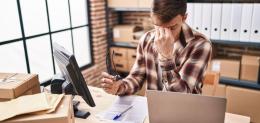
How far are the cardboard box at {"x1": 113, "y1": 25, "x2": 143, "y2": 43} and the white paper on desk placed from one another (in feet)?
5.63

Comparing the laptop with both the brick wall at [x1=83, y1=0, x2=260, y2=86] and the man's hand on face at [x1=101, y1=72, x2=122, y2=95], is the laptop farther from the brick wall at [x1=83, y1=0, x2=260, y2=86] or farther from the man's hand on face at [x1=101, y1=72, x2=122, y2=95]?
the brick wall at [x1=83, y1=0, x2=260, y2=86]

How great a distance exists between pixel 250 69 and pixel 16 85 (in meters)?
2.30

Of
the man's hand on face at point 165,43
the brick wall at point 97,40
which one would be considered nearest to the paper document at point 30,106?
the man's hand on face at point 165,43

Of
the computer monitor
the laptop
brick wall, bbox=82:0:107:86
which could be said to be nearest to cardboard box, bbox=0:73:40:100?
the computer monitor

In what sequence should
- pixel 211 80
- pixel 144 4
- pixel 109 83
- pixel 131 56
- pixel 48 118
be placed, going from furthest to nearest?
pixel 131 56
pixel 144 4
pixel 211 80
pixel 109 83
pixel 48 118

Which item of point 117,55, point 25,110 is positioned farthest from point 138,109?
point 117,55

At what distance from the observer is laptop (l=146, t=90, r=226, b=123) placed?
1.10 m

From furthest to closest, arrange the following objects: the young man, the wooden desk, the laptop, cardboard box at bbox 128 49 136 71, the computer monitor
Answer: cardboard box at bbox 128 49 136 71 → the wooden desk → the young man → the computer monitor → the laptop

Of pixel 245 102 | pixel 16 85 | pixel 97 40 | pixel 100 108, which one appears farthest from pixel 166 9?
pixel 97 40

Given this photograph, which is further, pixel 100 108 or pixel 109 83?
pixel 100 108

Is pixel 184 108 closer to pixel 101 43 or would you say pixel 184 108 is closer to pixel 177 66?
pixel 177 66

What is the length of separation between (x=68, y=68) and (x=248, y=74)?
7.04 ft

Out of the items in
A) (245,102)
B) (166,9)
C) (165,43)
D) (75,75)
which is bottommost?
(245,102)

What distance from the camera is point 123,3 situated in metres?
3.32
